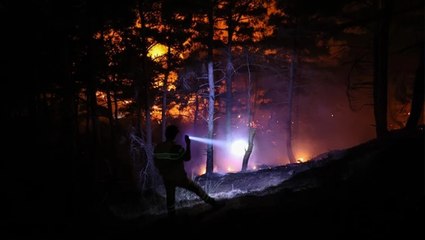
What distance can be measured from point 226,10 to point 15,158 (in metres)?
16.0

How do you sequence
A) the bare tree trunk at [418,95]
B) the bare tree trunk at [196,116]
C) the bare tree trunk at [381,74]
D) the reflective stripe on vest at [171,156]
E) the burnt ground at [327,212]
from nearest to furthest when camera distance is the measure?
the burnt ground at [327,212]
the reflective stripe on vest at [171,156]
the bare tree trunk at [418,95]
the bare tree trunk at [381,74]
the bare tree trunk at [196,116]

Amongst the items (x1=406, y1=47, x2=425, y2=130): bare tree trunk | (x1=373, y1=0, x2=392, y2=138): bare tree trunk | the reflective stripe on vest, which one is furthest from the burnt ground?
(x1=373, y1=0, x2=392, y2=138): bare tree trunk

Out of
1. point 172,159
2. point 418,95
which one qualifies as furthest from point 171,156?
point 418,95

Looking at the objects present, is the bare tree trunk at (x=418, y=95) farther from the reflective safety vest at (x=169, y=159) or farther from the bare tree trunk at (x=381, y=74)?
the reflective safety vest at (x=169, y=159)

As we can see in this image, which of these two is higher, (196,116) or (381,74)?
(381,74)

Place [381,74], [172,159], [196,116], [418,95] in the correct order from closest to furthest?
[172,159]
[418,95]
[381,74]
[196,116]

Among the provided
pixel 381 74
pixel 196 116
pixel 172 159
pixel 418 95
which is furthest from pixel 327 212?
pixel 196 116

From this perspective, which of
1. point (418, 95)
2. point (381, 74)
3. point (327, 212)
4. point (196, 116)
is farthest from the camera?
point (196, 116)

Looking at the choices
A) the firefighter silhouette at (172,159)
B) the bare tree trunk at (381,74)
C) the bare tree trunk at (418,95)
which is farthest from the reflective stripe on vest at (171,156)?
the bare tree trunk at (381,74)

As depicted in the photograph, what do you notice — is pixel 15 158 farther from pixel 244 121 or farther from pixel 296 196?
pixel 244 121

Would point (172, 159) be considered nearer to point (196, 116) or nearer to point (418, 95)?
point (418, 95)

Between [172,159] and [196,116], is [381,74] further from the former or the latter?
[196,116]

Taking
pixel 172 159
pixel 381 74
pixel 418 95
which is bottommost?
pixel 172 159

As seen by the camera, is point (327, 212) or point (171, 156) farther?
point (171, 156)
